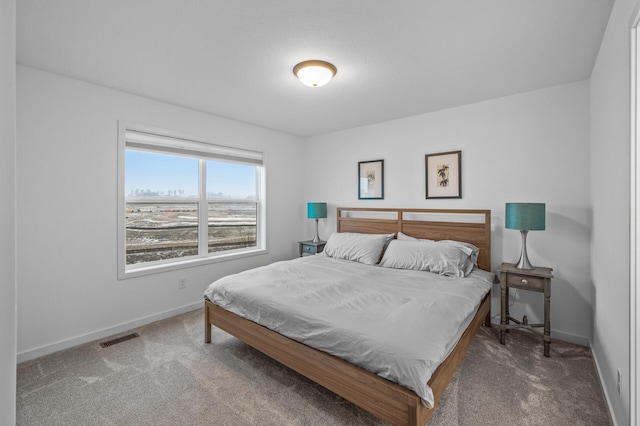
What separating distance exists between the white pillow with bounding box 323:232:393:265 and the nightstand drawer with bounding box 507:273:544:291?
1.34 metres

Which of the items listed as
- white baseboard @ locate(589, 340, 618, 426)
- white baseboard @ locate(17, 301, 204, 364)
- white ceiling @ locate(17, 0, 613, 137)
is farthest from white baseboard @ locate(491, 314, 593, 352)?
white baseboard @ locate(17, 301, 204, 364)

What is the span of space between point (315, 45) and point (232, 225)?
2849 mm

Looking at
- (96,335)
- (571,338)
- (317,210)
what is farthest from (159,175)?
(571,338)

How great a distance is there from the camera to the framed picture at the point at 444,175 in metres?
3.41

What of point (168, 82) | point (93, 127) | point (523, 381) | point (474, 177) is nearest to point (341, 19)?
point (168, 82)

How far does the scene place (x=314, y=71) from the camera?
2336mm

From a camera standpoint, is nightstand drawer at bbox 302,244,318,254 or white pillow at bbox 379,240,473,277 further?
nightstand drawer at bbox 302,244,318,254

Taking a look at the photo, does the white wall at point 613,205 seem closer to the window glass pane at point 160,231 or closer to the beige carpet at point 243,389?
the beige carpet at point 243,389

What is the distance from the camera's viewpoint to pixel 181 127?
343cm

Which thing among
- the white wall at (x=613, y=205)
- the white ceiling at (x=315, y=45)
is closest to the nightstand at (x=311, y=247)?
the white ceiling at (x=315, y=45)

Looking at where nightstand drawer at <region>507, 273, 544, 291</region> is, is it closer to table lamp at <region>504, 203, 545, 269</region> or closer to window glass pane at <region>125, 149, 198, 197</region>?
table lamp at <region>504, 203, 545, 269</region>

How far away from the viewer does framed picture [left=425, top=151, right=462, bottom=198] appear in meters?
3.41

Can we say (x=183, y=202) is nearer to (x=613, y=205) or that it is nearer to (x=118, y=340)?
(x=118, y=340)

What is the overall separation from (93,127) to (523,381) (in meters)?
4.36
